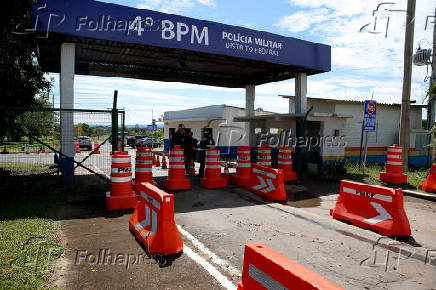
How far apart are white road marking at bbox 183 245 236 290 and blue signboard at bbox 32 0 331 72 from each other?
721cm

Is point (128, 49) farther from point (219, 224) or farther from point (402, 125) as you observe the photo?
point (402, 125)

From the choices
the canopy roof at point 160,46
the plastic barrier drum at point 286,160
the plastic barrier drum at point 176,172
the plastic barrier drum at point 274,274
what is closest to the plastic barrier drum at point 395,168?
the plastic barrier drum at point 286,160

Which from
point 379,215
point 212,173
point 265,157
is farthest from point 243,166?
point 379,215

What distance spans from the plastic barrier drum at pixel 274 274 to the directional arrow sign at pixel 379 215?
4187 millimetres

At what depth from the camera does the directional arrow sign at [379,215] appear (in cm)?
591

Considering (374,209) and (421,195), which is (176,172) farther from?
(421,195)

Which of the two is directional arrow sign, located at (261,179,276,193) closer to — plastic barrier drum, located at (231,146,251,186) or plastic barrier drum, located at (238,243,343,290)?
plastic barrier drum, located at (231,146,251,186)

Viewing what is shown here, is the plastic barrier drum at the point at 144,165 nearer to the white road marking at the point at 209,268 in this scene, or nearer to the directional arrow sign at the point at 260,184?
the directional arrow sign at the point at 260,184

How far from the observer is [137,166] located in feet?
28.6

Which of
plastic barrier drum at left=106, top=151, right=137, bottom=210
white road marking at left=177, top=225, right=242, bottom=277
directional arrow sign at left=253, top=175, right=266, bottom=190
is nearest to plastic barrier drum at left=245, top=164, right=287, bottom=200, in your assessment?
directional arrow sign at left=253, top=175, right=266, bottom=190

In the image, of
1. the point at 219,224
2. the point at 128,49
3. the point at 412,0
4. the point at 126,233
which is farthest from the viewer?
the point at 412,0

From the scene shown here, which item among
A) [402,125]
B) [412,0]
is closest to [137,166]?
[402,125]

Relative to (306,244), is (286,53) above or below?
above

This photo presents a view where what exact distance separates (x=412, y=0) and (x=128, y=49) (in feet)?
37.1
